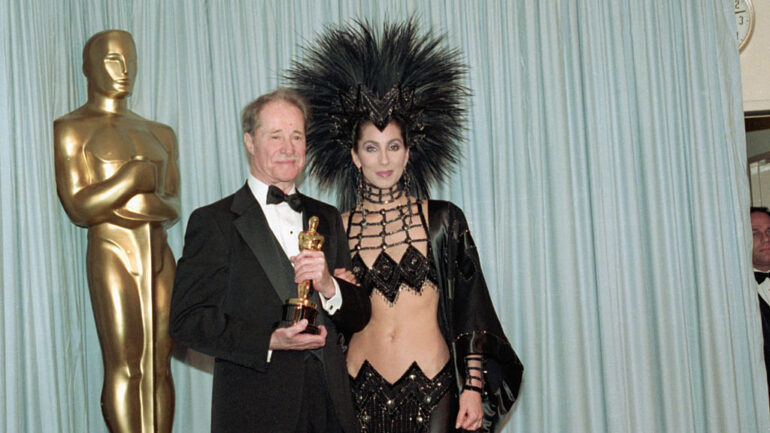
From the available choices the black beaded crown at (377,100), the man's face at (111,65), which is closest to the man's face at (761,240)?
the black beaded crown at (377,100)

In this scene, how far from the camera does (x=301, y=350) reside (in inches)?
90.7

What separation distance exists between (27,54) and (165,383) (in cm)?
145

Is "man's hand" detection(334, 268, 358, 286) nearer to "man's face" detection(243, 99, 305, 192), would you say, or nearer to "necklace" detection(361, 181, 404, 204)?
"man's face" detection(243, 99, 305, 192)

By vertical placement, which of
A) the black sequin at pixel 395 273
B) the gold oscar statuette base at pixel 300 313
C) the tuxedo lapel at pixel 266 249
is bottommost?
Result: the gold oscar statuette base at pixel 300 313

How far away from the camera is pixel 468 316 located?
2.73 meters

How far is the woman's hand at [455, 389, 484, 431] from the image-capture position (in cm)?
265

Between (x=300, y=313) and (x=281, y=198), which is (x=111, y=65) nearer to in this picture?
(x=281, y=198)

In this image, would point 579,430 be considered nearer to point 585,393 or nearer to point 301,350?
point 585,393

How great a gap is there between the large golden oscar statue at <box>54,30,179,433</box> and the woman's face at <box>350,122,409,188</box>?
3.14 feet

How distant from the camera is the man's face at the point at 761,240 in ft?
14.4

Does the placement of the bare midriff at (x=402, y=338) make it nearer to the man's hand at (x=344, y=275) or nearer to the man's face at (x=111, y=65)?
the man's hand at (x=344, y=275)

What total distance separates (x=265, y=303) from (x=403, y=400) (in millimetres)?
685

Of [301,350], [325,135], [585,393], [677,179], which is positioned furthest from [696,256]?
[301,350]

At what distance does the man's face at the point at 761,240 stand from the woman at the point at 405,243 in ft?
7.56
